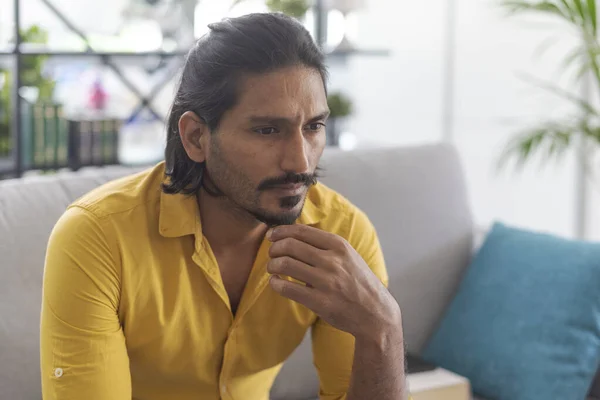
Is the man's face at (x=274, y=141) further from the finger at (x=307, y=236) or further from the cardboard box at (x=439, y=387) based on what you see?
the cardboard box at (x=439, y=387)

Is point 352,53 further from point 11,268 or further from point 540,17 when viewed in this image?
point 11,268

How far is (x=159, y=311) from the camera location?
150cm

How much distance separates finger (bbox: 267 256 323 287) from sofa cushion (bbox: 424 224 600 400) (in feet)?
3.12

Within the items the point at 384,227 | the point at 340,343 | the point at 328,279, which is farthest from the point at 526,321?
the point at 328,279

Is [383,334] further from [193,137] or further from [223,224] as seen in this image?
[193,137]

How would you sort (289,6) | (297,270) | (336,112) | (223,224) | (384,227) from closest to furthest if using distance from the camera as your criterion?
1. (297,270)
2. (223,224)
3. (384,227)
4. (289,6)
5. (336,112)

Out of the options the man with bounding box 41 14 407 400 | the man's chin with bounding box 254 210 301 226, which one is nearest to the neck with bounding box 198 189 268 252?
the man with bounding box 41 14 407 400

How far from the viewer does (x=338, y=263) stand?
139 centimetres

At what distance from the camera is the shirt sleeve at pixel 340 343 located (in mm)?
1625

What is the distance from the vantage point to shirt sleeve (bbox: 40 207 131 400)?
138 centimetres

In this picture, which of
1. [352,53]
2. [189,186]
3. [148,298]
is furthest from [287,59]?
[352,53]

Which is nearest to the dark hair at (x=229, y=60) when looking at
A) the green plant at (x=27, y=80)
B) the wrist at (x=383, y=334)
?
the wrist at (x=383, y=334)

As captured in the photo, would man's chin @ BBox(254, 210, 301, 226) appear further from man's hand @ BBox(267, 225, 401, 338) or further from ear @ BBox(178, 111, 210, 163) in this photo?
ear @ BBox(178, 111, 210, 163)

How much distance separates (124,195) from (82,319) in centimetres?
24
